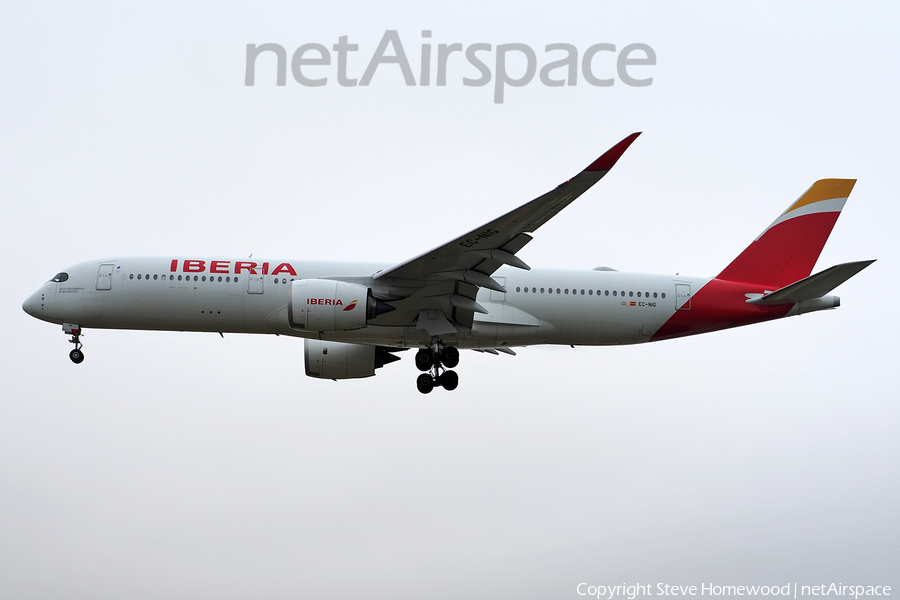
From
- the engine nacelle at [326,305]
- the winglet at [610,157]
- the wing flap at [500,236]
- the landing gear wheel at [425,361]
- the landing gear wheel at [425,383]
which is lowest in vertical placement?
the landing gear wheel at [425,383]

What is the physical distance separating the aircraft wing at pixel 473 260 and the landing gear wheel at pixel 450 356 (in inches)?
41.7

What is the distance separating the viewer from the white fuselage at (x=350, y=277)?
25594 mm

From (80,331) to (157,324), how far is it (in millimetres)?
2700

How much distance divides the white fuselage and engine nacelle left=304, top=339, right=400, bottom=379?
9.29ft

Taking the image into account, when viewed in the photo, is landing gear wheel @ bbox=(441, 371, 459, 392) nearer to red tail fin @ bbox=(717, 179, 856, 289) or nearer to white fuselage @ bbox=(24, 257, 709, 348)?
white fuselage @ bbox=(24, 257, 709, 348)

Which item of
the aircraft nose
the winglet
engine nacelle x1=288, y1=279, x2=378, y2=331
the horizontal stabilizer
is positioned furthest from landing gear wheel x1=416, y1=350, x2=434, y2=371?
the aircraft nose

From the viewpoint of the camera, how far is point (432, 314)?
83.1 ft

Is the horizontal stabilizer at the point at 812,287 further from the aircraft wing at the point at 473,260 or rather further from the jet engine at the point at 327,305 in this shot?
the jet engine at the point at 327,305

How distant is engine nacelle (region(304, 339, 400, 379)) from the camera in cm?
2908

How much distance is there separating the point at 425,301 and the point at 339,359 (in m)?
5.23

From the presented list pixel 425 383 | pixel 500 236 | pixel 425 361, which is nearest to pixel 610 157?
pixel 500 236

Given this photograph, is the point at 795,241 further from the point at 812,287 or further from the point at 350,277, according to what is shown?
the point at 350,277

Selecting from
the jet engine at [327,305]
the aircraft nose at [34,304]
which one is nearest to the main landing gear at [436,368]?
the jet engine at [327,305]

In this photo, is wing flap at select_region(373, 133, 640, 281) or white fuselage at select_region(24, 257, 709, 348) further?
white fuselage at select_region(24, 257, 709, 348)
